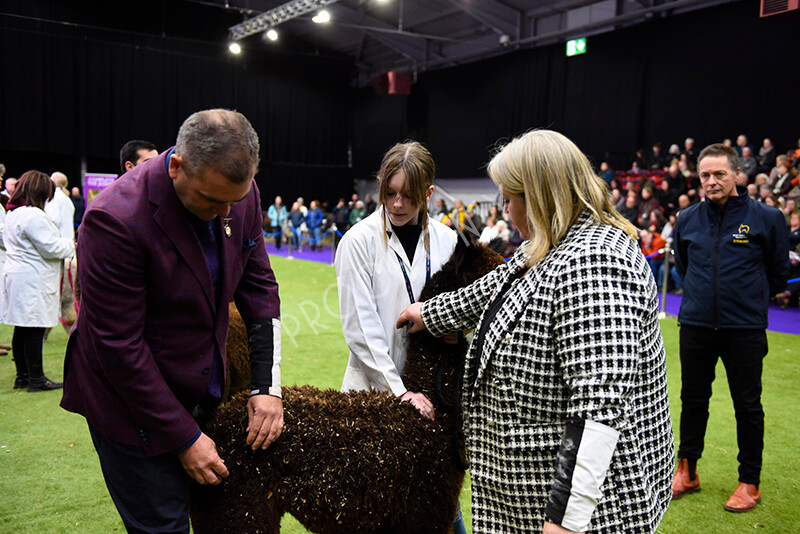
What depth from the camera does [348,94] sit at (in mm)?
28438

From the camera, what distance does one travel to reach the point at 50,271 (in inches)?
211

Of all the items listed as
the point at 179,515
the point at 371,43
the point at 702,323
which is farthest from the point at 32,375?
the point at 371,43

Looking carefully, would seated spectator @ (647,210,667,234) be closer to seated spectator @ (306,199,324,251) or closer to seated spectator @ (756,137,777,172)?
seated spectator @ (756,137,777,172)

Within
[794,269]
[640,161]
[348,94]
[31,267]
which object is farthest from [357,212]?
[31,267]

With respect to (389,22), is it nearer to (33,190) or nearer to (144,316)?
(33,190)

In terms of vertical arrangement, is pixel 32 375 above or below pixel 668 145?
below

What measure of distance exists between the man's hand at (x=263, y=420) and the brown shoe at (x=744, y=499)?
2925 millimetres

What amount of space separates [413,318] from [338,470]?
0.58 m

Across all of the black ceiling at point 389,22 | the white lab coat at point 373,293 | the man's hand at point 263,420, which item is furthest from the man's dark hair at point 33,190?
the black ceiling at point 389,22

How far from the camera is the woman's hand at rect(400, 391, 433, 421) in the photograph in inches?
78.0

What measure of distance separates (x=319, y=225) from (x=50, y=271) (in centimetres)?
1638

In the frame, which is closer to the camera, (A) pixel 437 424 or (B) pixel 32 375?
(A) pixel 437 424

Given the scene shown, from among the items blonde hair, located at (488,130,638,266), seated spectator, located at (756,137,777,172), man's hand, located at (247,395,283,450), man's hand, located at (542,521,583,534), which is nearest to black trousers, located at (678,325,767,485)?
blonde hair, located at (488,130,638,266)

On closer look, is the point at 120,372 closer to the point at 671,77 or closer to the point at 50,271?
the point at 50,271
